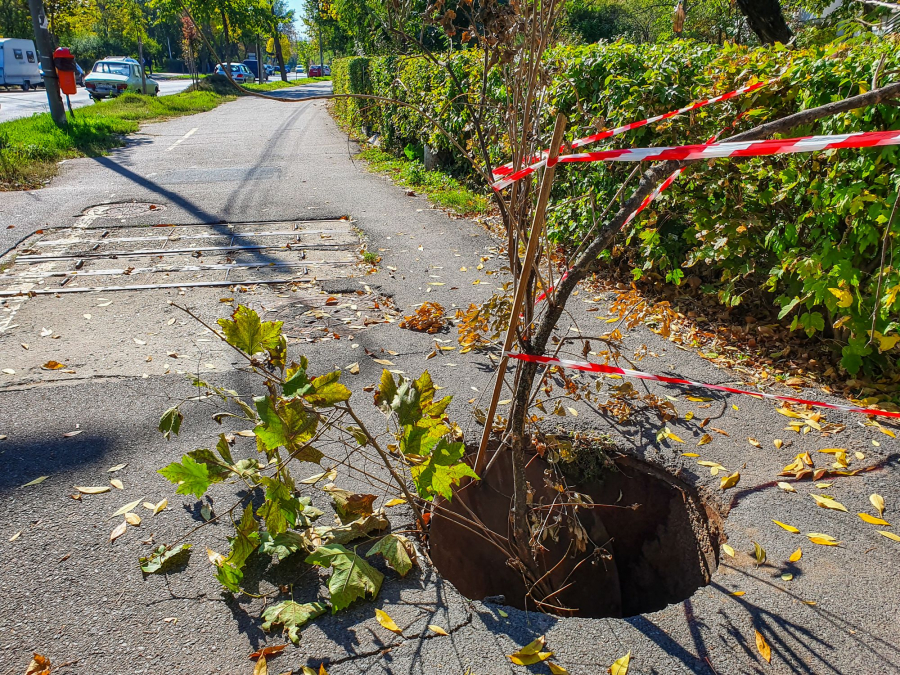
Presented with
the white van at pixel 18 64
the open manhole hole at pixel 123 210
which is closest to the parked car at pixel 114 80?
the white van at pixel 18 64

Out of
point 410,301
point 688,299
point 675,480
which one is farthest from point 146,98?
point 675,480

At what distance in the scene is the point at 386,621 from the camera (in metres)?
2.24

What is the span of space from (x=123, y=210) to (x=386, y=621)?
8023mm

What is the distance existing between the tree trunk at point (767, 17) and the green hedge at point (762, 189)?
5.84 meters

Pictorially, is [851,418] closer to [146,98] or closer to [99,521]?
[99,521]

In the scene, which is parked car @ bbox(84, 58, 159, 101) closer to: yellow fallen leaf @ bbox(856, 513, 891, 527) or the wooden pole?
the wooden pole

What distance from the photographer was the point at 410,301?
5488mm

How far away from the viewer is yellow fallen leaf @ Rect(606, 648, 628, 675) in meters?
A: 2.05

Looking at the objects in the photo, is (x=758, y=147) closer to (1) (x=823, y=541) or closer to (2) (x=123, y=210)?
(1) (x=823, y=541)

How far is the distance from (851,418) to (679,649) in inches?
88.9

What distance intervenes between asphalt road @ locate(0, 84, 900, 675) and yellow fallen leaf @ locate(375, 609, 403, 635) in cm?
3

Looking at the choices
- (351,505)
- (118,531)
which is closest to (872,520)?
(351,505)

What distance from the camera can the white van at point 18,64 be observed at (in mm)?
36188

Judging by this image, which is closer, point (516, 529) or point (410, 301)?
point (516, 529)
